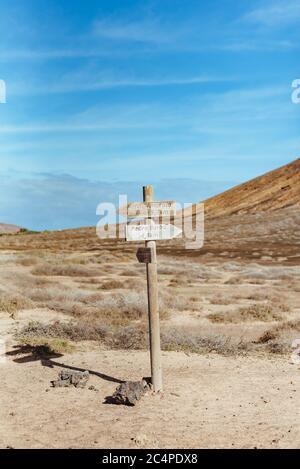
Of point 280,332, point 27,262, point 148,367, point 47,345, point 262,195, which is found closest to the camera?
point 148,367

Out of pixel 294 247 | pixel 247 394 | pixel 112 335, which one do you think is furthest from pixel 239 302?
pixel 294 247

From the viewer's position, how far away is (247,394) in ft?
28.6

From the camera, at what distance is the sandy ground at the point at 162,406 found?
6.91 meters

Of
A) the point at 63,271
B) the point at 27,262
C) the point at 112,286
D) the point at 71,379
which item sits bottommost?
the point at 71,379

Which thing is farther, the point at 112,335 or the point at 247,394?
the point at 112,335

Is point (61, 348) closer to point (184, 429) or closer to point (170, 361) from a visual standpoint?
point (170, 361)

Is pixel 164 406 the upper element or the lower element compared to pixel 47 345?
lower

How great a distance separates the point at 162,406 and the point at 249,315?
26.0 ft

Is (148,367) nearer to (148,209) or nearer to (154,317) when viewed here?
(154,317)

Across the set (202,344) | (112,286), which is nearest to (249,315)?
(202,344)

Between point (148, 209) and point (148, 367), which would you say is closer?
point (148, 209)

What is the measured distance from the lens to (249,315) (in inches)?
611

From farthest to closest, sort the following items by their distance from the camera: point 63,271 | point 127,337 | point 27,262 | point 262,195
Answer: point 262,195 < point 27,262 < point 63,271 < point 127,337
